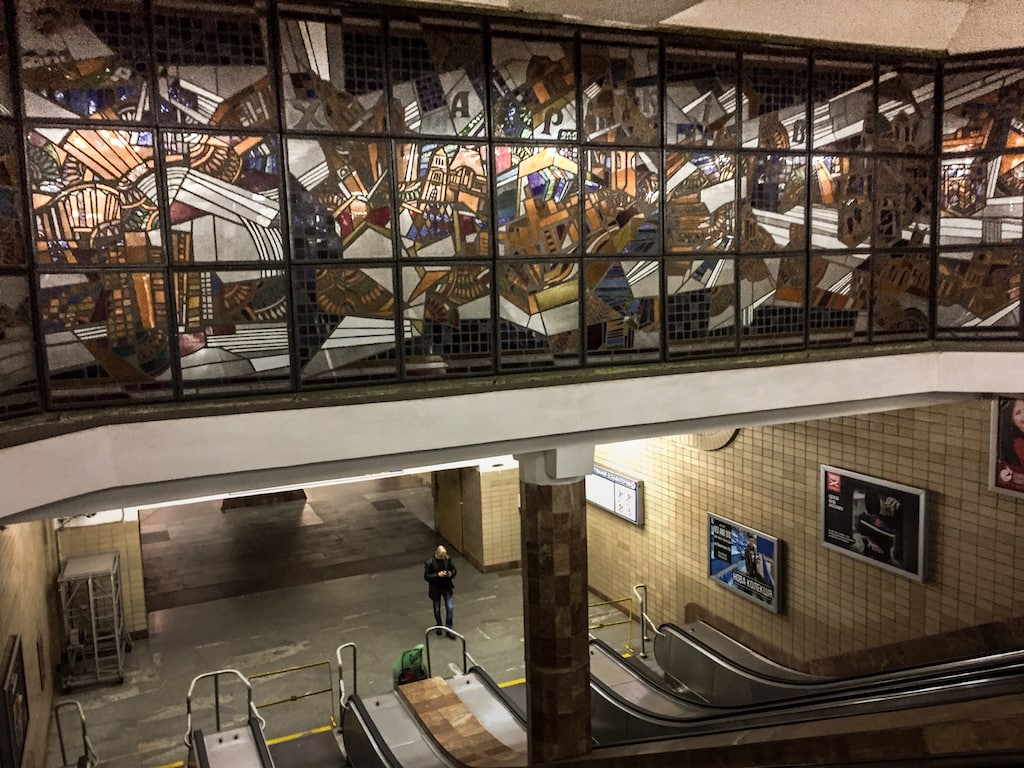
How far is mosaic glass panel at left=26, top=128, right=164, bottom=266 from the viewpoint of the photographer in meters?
4.00

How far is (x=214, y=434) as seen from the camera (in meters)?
4.33

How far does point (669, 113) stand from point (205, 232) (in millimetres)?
3092

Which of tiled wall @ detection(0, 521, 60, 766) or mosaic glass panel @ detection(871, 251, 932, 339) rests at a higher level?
mosaic glass panel @ detection(871, 251, 932, 339)

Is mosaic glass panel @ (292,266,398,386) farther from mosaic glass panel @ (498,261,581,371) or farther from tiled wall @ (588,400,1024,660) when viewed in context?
tiled wall @ (588,400,1024,660)

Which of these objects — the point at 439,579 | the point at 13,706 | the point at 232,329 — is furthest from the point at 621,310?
the point at 13,706

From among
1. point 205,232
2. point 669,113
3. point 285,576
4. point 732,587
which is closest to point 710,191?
point 669,113

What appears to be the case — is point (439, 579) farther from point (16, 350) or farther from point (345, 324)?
point (16, 350)

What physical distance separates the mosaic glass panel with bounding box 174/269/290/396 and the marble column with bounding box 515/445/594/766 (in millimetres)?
1907

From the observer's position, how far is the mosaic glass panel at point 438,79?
4660 mm

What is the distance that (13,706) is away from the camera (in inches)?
226

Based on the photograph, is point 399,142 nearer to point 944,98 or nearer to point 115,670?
point 944,98

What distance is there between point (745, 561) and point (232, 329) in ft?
19.8

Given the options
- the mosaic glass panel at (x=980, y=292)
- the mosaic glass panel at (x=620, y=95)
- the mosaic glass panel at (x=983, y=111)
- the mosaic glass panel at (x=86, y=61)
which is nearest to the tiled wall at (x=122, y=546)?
the mosaic glass panel at (x=86, y=61)

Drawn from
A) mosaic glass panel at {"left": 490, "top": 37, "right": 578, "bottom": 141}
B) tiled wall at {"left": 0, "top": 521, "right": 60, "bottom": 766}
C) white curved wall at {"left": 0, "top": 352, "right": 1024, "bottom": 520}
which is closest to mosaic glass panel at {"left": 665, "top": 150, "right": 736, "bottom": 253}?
mosaic glass panel at {"left": 490, "top": 37, "right": 578, "bottom": 141}
